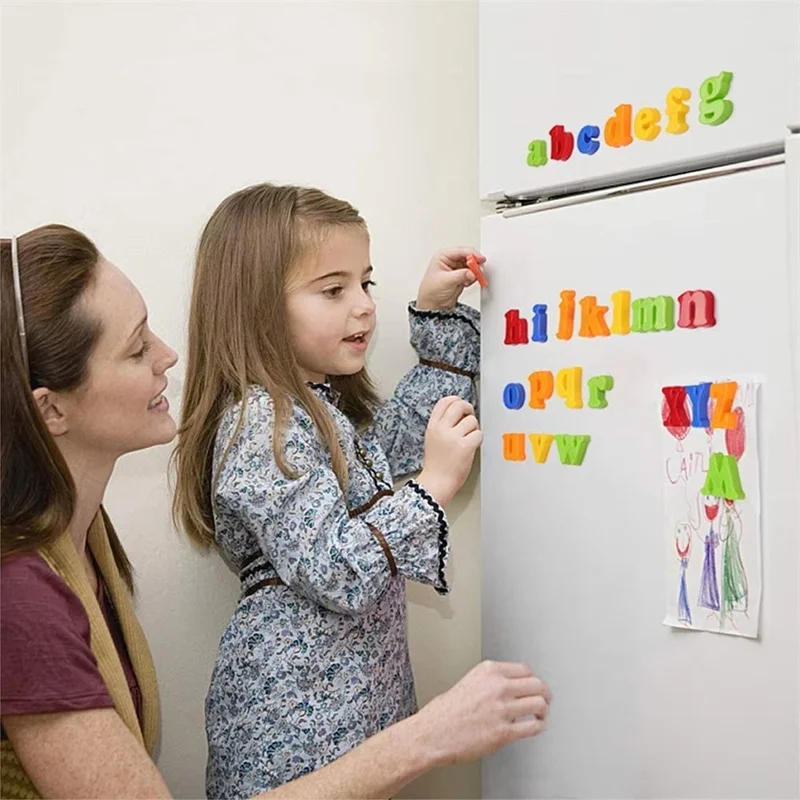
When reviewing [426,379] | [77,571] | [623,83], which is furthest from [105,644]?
[623,83]

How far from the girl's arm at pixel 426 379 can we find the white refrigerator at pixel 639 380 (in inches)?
3.8

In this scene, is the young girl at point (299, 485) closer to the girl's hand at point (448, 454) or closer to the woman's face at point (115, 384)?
the girl's hand at point (448, 454)

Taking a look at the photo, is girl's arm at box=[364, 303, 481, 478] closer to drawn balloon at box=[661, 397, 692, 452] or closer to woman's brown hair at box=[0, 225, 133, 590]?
drawn balloon at box=[661, 397, 692, 452]

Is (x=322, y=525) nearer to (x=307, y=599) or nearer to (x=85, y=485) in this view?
(x=307, y=599)

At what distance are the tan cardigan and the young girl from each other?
87 mm

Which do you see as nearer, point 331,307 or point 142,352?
point 142,352

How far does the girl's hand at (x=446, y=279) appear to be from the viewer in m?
1.32

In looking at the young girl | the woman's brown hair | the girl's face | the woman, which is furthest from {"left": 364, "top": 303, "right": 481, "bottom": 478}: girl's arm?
the woman's brown hair

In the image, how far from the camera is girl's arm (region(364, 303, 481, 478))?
137 cm

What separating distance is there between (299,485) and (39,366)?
11.1 inches

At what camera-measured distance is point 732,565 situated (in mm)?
1004

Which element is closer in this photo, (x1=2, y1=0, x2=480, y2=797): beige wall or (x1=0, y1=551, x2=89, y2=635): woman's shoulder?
(x1=0, y1=551, x2=89, y2=635): woman's shoulder

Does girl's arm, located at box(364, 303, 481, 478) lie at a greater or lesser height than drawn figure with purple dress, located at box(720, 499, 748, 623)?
greater

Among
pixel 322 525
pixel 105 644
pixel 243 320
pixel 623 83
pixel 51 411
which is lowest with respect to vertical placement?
pixel 105 644
